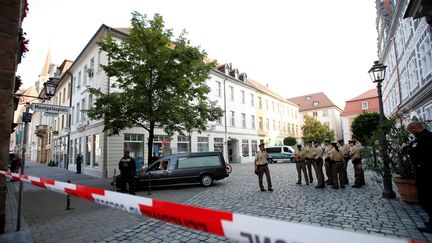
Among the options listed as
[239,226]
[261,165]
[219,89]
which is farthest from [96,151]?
[239,226]

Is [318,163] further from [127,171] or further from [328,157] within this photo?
[127,171]

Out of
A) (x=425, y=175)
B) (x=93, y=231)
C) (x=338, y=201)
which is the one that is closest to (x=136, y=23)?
(x=93, y=231)

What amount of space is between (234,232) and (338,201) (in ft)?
23.2

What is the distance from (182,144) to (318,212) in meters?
19.0

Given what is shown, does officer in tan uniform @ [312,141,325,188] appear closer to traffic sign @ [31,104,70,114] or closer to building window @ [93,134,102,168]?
traffic sign @ [31,104,70,114]

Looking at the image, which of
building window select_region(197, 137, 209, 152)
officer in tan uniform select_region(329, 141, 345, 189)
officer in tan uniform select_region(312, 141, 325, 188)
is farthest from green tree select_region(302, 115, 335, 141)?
officer in tan uniform select_region(329, 141, 345, 189)

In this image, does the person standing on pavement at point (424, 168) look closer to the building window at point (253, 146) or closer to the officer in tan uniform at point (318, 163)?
the officer in tan uniform at point (318, 163)

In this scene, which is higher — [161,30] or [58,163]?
[161,30]

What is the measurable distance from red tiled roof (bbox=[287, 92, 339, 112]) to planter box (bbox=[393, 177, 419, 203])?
6183 centimetres

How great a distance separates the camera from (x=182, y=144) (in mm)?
24438

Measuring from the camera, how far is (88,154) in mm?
22281

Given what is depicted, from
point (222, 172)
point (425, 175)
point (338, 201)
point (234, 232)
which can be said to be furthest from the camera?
point (222, 172)

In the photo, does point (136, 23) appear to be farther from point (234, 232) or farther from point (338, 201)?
point (234, 232)

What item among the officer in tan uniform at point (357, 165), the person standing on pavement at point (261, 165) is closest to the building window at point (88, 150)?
the person standing on pavement at point (261, 165)
